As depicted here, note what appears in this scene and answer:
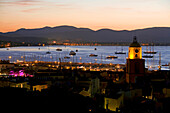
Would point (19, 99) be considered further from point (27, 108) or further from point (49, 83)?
point (49, 83)

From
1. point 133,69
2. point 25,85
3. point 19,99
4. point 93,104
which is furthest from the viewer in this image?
point 133,69

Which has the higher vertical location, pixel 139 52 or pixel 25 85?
pixel 139 52

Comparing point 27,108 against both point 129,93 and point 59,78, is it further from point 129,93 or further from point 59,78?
point 59,78

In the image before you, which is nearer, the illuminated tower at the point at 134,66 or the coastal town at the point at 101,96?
the coastal town at the point at 101,96

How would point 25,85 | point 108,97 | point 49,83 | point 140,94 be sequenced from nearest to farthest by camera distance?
point 108,97
point 140,94
point 25,85
point 49,83

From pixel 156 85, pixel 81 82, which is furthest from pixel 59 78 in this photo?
pixel 156 85

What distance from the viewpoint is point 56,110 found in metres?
8.03

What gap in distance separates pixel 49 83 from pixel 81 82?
66.9 inches

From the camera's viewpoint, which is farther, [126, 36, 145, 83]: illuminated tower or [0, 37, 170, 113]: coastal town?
[126, 36, 145, 83]: illuminated tower

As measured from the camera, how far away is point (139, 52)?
1725 cm

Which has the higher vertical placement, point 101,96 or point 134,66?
point 134,66

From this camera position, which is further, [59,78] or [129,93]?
[59,78]

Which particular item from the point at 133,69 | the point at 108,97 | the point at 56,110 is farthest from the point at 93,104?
the point at 133,69

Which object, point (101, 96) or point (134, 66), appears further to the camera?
point (134, 66)
